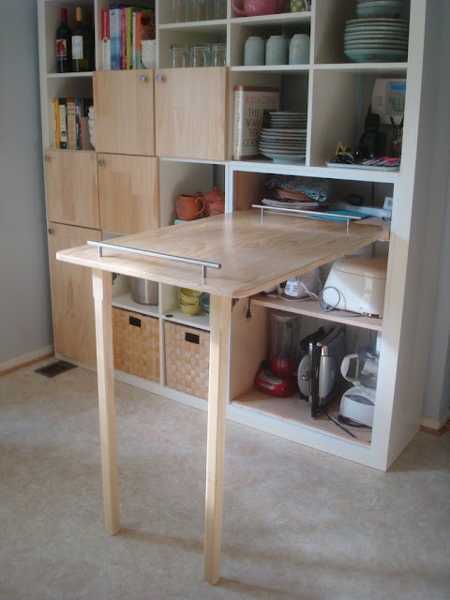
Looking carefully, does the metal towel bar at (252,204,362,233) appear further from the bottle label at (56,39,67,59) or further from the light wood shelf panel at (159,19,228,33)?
the bottle label at (56,39,67,59)

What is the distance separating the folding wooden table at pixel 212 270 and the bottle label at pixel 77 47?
4.21 ft

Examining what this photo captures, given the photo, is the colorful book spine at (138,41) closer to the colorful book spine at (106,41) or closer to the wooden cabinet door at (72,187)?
the colorful book spine at (106,41)

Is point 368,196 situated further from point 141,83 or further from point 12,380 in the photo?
point 12,380

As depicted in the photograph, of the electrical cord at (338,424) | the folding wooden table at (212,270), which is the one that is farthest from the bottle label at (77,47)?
the electrical cord at (338,424)

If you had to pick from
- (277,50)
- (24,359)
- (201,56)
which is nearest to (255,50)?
(277,50)

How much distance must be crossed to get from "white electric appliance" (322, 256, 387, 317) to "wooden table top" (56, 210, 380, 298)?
184 millimetres

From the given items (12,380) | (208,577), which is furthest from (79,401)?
(208,577)

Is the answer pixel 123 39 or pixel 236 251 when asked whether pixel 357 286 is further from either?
pixel 123 39

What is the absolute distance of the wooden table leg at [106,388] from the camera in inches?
75.3

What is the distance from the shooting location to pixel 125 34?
112 inches

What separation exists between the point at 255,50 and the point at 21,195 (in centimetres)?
146

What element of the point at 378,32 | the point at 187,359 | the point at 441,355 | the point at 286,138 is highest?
the point at 378,32

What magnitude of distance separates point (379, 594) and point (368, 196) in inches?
62.5

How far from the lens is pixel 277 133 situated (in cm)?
254
